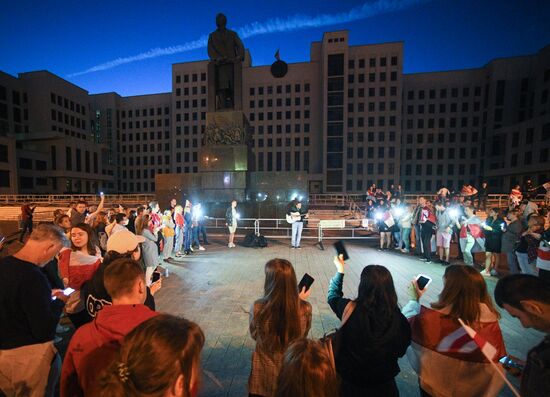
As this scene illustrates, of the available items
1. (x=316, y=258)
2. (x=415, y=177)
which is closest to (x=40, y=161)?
(x=316, y=258)

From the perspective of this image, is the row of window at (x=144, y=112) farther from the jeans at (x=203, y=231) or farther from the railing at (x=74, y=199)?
the jeans at (x=203, y=231)

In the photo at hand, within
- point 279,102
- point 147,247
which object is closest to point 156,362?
point 147,247

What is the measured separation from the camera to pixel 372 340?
6.49ft

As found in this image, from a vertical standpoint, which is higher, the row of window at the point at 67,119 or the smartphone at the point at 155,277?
the row of window at the point at 67,119

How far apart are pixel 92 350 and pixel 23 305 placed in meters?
1.11

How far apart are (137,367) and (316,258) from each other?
27.8 ft

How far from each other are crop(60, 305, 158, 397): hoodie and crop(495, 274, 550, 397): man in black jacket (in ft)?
8.01

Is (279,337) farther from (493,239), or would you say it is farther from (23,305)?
(493,239)

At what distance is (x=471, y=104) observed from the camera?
55.6 metres

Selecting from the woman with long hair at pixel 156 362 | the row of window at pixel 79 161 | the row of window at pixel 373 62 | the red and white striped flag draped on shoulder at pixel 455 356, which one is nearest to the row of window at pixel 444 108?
the row of window at pixel 373 62

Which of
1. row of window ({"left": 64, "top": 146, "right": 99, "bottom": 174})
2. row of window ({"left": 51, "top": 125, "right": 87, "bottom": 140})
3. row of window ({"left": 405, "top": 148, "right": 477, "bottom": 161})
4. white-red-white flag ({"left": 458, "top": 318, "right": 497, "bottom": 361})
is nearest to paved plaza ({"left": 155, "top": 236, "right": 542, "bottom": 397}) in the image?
white-red-white flag ({"left": 458, "top": 318, "right": 497, "bottom": 361})

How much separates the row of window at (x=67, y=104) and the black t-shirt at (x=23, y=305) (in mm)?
76272

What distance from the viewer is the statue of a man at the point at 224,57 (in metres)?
16.1

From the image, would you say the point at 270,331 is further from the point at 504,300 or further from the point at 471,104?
the point at 471,104
